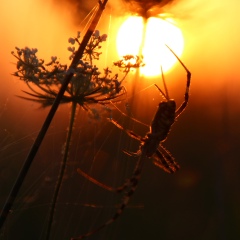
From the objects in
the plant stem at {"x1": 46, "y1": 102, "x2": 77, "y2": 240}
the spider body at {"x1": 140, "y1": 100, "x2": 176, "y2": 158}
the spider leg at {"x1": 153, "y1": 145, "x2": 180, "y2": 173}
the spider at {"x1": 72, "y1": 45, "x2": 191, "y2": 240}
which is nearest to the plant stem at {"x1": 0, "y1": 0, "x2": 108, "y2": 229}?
the plant stem at {"x1": 46, "y1": 102, "x2": 77, "y2": 240}

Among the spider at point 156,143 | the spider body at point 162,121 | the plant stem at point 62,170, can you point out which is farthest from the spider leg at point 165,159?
the plant stem at point 62,170

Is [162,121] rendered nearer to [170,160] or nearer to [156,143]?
[156,143]

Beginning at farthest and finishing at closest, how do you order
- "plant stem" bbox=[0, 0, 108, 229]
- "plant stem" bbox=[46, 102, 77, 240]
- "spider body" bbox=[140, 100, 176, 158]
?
→ 1. "spider body" bbox=[140, 100, 176, 158]
2. "plant stem" bbox=[46, 102, 77, 240]
3. "plant stem" bbox=[0, 0, 108, 229]

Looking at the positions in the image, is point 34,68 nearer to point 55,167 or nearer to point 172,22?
point 55,167

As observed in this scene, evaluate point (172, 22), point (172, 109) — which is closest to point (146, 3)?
point (172, 22)

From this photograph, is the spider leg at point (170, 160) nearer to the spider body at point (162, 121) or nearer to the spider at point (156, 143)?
the spider at point (156, 143)

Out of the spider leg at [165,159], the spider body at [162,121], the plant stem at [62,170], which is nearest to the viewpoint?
the plant stem at [62,170]

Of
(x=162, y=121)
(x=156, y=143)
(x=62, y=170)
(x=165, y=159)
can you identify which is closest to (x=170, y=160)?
(x=165, y=159)

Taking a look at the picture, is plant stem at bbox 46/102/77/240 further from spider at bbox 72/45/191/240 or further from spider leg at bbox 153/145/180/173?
spider leg at bbox 153/145/180/173
